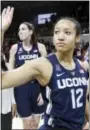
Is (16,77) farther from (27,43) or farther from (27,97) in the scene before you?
(27,43)

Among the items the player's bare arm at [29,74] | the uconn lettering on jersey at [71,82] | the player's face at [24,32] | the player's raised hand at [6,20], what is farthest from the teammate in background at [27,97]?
the player's raised hand at [6,20]

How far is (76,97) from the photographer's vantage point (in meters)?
2.43

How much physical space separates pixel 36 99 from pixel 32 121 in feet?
0.93

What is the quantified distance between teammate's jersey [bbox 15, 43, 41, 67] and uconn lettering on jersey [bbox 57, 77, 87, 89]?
2.65 m

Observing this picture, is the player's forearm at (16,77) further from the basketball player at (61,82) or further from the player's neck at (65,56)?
the player's neck at (65,56)

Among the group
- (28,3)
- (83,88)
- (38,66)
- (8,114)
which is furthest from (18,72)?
(28,3)

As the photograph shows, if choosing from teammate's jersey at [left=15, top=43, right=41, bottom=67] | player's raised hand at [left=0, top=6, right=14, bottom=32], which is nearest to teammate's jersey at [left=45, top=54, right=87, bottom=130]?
player's raised hand at [left=0, top=6, right=14, bottom=32]

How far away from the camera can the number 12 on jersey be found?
7.89 feet

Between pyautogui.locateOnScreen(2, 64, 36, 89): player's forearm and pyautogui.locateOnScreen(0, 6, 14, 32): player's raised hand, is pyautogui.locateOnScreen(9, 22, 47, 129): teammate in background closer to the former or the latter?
pyautogui.locateOnScreen(2, 64, 36, 89): player's forearm

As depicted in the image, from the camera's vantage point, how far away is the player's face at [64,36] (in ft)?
7.98

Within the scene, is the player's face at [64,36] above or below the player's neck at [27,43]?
above

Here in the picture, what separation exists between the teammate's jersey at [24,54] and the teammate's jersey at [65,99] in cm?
264

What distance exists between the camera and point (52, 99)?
2.39m

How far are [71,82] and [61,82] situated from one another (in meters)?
0.08
